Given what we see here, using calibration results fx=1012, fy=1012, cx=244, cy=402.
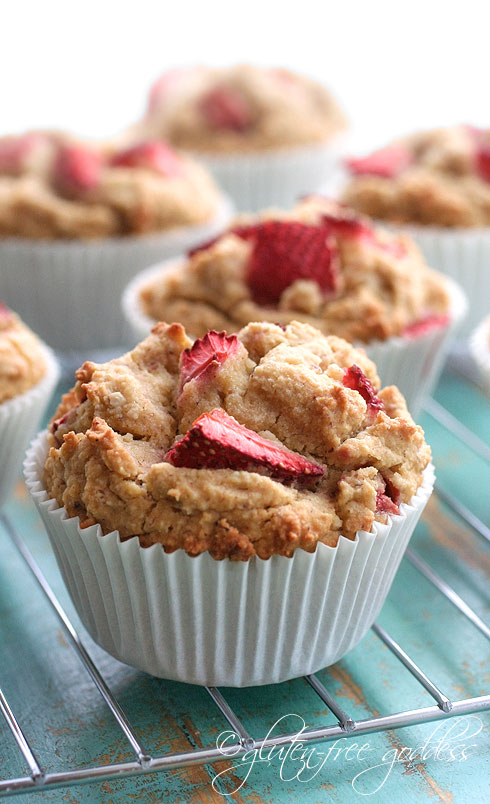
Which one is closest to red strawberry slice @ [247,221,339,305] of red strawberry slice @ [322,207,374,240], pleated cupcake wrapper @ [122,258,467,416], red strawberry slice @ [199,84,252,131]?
red strawberry slice @ [322,207,374,240]

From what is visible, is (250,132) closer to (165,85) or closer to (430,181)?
(165,85)

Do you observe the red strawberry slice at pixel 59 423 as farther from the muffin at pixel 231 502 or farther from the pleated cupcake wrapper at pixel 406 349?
the pleated cupcake wrapper at pixel 406 349

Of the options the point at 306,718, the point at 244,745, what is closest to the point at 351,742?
the point at 306,718

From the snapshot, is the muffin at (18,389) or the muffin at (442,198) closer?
the muffin at (18,389)

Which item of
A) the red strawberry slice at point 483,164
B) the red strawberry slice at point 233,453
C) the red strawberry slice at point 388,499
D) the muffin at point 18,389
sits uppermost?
the red strawberry slice at point 483,164

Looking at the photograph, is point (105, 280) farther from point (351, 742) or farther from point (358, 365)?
point (351, 742)

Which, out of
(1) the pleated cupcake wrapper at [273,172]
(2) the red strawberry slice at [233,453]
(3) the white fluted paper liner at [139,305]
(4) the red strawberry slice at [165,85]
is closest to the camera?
(2) the red strawberry slice at [233,453]

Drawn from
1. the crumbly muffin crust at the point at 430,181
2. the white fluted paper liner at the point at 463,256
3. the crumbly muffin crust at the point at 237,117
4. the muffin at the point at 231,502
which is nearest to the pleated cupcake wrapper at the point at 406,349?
the white fluted paper liner at the point at 463,256
